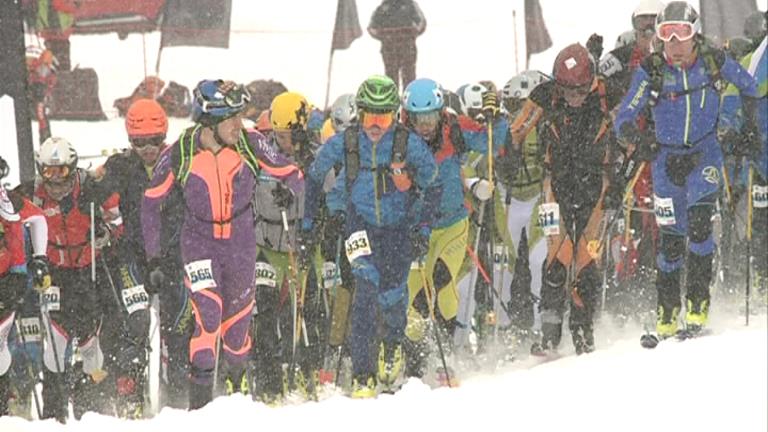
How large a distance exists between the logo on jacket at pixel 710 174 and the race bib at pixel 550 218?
3.69ft

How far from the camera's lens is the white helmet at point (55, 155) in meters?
→ 9.99

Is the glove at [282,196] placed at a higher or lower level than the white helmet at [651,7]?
lower

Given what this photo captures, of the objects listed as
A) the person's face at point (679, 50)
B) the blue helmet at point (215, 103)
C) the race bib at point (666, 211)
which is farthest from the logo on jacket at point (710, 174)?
the blue helmet at point (215, 103)

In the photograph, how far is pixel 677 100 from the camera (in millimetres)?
10250

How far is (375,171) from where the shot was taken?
9.37 metres

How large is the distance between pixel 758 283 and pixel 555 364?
9.41 feet

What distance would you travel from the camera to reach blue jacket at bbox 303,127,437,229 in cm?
932

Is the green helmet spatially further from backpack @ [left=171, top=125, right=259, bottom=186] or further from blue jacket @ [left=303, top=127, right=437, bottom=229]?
backpack @ [left=171, top=125, right=259, bottom=186]

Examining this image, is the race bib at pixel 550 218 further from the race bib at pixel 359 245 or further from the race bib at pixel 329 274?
the race bib at pixel 359 245

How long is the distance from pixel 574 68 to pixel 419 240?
1.92m

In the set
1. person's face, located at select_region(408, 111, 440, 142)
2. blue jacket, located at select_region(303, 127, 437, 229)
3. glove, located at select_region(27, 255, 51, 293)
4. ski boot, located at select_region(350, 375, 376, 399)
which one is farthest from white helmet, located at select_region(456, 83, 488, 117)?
glove, located at select_region(27, 255, 51, 293)

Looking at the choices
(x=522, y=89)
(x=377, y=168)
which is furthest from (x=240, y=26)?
(x=377, y=168)

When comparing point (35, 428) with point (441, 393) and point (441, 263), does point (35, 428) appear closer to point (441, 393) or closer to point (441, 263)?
point (441, 393)

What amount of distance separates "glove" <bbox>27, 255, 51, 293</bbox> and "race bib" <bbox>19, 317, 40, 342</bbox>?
2.71ft
